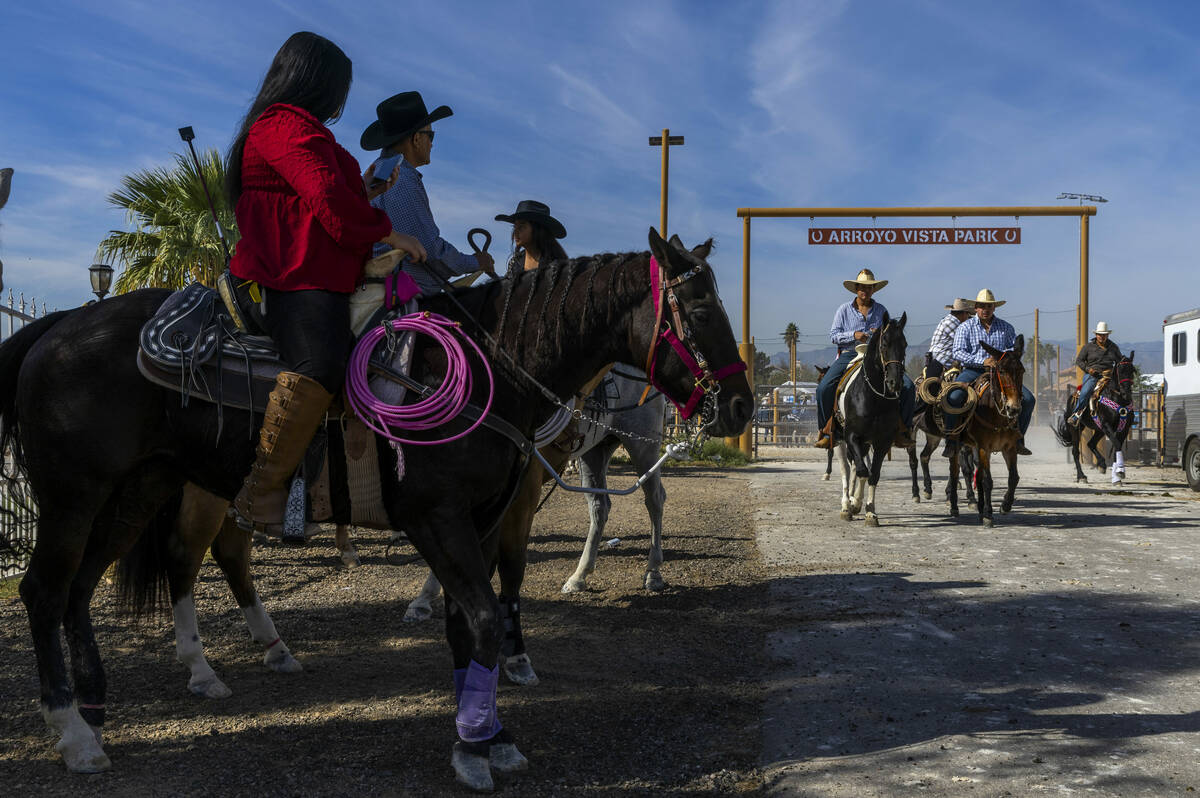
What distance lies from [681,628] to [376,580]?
9.17 ft

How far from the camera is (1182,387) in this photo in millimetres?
17828

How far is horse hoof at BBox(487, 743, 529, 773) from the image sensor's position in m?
3.38

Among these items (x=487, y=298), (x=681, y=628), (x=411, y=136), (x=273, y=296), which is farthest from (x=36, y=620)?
(x=681, y=628)

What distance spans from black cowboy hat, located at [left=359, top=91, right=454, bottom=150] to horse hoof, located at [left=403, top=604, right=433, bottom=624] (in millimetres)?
3064

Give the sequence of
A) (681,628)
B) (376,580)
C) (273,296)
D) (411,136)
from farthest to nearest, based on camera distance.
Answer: (376,580), (681,628), (411,136), (273,296)

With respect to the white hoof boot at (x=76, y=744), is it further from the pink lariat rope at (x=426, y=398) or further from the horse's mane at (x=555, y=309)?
the horse's mane at (x=555, y=309)

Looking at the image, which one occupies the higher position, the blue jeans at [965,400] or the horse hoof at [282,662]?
the blue jeans at [965,400]

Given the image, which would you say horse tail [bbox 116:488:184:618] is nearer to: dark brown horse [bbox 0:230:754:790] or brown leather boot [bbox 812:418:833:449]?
dark brown horse [bbox 0:230:754:790]

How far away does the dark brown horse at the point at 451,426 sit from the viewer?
324 centimetres

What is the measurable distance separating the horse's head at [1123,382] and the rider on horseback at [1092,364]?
0.25m

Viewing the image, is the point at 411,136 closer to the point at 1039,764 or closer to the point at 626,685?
the point at 626,685

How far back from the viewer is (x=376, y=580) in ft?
24.0

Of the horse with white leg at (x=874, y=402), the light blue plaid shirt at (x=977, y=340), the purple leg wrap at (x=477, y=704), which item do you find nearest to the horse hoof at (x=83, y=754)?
the purple leg wrap at (x=477, y=704)

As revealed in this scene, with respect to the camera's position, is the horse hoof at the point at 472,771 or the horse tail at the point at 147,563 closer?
the horse hoof at the point at 472,771
